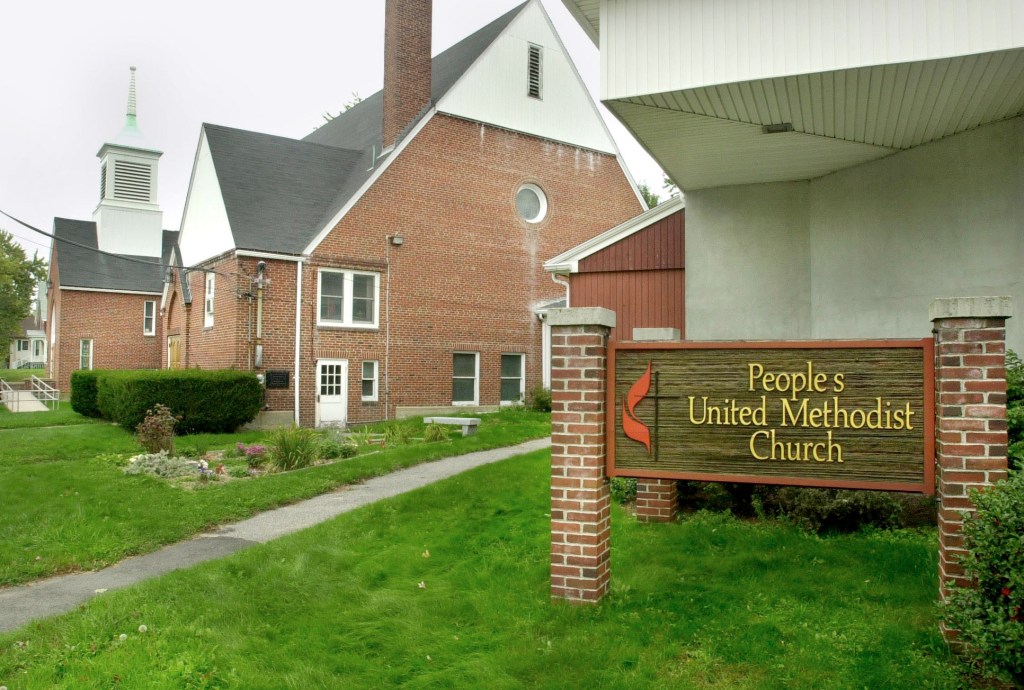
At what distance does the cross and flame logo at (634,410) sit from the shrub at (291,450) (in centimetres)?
915

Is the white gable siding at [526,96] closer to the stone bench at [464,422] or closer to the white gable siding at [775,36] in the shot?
the stone bench at [464,422]

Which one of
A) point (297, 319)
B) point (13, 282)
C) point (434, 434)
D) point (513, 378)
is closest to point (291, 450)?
point (434, 434)

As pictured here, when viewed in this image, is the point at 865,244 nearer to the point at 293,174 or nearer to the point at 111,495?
the point at 111,495

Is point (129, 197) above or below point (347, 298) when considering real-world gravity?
above

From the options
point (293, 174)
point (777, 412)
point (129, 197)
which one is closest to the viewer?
point (777, 412)

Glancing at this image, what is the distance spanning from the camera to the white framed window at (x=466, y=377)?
23125 millimetres

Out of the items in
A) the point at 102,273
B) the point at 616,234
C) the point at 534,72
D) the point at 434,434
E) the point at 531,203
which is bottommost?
the point at 434,434

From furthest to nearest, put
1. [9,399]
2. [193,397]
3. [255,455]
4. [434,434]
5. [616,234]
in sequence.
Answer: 1. [9,399]
2. [193,397]
3. [434,434]
4. [616,234]
5. [255,455]

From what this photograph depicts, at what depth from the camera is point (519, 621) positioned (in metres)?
5.23

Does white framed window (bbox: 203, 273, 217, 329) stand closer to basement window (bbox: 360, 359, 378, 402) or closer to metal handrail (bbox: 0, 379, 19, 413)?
basement window (bbox: 360, 359, 378, 402)

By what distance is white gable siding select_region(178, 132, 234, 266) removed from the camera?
2144cm

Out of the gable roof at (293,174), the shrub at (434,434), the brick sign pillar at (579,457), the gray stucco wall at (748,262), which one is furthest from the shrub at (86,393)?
the brick sign pillar at (579,457)

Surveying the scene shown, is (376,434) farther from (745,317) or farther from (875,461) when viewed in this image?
(875,461)

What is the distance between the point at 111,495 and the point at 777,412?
28.6 feet
